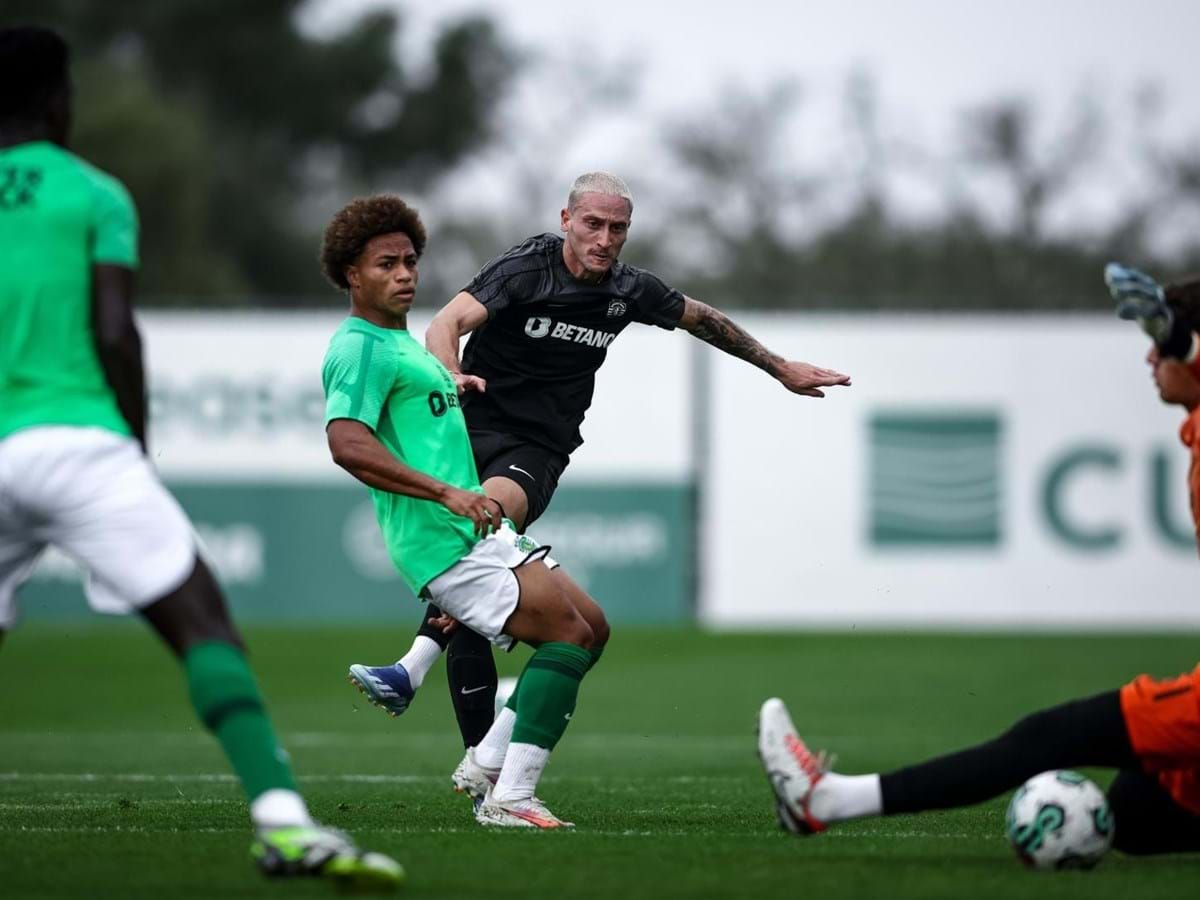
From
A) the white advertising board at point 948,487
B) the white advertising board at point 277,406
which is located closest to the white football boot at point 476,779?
the white advertising board at point 277,406

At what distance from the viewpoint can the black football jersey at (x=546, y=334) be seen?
351 inches

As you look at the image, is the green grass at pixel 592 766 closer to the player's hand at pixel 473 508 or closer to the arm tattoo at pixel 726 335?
the player's hand at pixel 473 508

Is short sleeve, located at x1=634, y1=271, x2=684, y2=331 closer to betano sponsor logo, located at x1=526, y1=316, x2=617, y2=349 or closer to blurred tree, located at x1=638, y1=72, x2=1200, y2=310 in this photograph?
betano sponsor logo, located at x1=526, y1=316, x2=617, y2=349

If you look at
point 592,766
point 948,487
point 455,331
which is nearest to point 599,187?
point 455,331

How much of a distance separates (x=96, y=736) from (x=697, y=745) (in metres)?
4.45

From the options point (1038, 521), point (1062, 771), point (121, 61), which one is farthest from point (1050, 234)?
point (1062, 771)

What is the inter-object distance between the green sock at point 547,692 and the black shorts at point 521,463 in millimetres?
1330

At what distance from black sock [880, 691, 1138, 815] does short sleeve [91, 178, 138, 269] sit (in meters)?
2.80

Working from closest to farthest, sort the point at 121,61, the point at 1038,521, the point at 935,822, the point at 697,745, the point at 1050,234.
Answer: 1. the point at 935,822
2. the point at 697,745
3. the point at 1038,521
4. the point at 1050,234
5. the point at 121,61

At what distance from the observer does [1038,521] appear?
2366 centimetres

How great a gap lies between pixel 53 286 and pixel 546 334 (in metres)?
3.72

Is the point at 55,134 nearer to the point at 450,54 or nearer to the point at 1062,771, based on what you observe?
the point at 1062,771

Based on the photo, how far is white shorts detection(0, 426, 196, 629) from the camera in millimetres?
5426

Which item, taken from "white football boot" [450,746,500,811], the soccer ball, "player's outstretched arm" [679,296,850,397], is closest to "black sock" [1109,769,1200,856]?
the soccer ball
